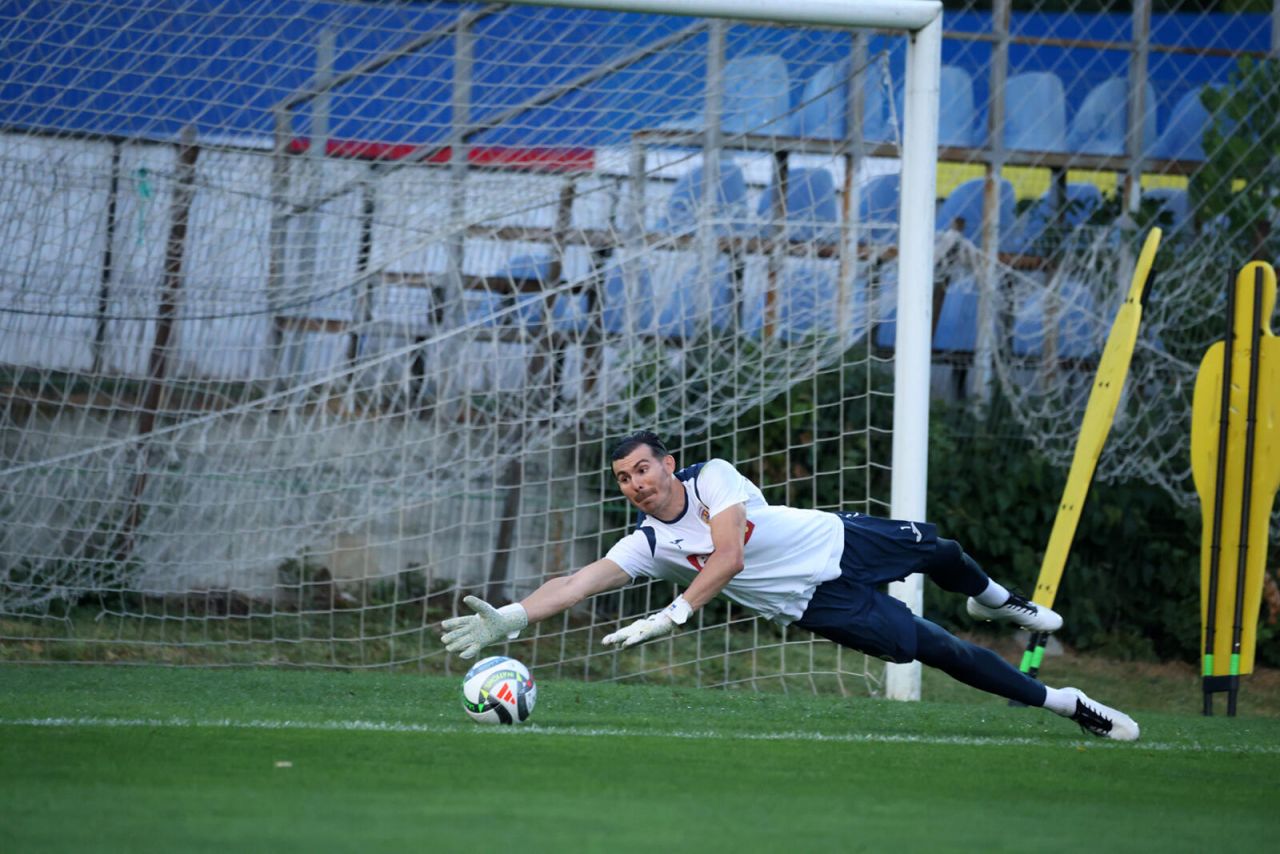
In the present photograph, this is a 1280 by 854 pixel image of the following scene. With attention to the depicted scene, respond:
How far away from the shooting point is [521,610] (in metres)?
5.71

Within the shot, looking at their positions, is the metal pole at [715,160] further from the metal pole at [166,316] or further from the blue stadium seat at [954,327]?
the metal pole at [166,316]

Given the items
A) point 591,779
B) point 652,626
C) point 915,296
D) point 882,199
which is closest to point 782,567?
point 652,626

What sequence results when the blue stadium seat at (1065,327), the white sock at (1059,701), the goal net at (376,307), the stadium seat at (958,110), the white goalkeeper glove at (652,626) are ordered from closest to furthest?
the white goalkeeper glove at (652,626) → the white sock at (1059,701) → the goal net at (376,307) → the blue stadium seat at (1065,327) → the stadium seat at (958,110)

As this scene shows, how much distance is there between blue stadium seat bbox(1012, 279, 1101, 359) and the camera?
11352 millimetres

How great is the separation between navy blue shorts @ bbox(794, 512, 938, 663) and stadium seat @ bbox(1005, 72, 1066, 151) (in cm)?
699

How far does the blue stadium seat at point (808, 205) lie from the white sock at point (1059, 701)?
4.04 metres

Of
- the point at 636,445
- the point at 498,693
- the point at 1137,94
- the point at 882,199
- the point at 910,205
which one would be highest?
the point at 1137,94

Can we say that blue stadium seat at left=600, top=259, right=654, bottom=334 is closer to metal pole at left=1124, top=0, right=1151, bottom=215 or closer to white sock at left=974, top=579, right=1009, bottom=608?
white sock at left=974, top=579, right=1009, bottom=608

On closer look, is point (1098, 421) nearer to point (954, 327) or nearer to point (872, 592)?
point (872, 592)

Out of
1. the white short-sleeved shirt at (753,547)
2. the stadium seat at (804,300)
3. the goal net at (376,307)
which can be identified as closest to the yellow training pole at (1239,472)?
the goal net at (376,307)

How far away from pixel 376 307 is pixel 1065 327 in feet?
→ 17.1

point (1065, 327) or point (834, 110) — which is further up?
point (834, 110)

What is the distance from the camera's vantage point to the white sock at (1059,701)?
5.94 meters

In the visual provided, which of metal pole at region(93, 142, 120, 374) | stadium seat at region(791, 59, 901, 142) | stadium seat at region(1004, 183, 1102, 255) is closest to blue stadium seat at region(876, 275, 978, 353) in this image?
stadium seat at region(1004, 183, 1102, 255)
